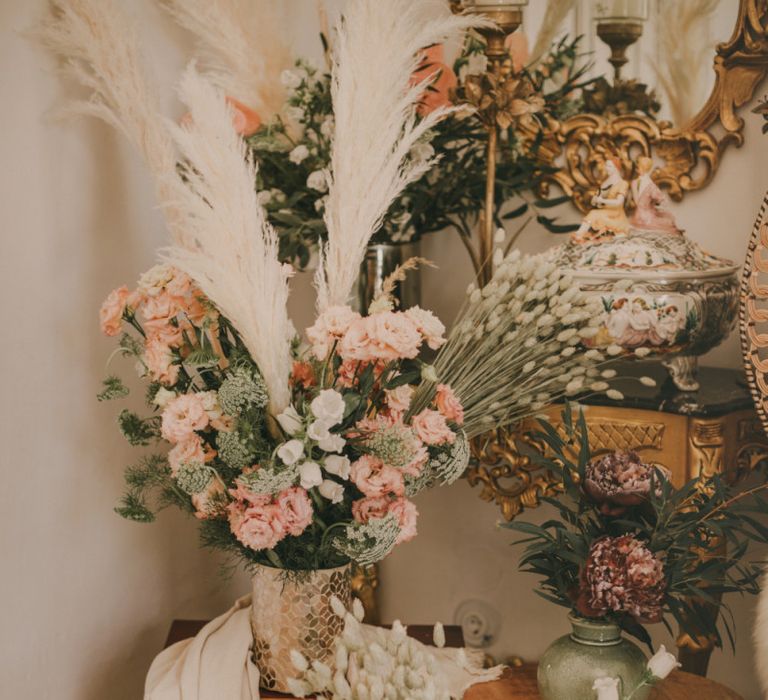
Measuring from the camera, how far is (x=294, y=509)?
1.21 m

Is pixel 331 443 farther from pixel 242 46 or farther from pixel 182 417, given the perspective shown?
pixel 242 46

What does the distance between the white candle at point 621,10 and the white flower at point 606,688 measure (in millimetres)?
988

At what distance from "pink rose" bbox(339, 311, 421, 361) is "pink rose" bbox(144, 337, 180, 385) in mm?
229

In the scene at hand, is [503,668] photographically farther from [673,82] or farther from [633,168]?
[673,82]

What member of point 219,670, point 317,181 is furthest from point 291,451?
point 317,181

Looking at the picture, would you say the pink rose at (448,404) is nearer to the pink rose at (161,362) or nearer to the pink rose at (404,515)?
the pink rose at (404,515)

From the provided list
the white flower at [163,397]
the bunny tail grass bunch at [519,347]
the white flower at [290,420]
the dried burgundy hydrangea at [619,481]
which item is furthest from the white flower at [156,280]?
the dried burgundy hydrangea at [619,481]

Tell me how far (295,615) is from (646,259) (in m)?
0.65

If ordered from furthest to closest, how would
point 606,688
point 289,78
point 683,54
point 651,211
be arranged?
point 289,78, point 683,54, point 651,211, point 606,688

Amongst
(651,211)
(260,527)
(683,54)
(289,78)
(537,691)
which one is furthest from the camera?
(289,78)

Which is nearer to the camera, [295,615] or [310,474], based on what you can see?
[310,474]

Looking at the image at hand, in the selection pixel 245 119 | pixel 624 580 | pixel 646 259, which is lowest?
pixel 624 580

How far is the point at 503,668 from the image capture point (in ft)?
4.71

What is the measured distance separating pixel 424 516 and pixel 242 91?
2.86 ft
